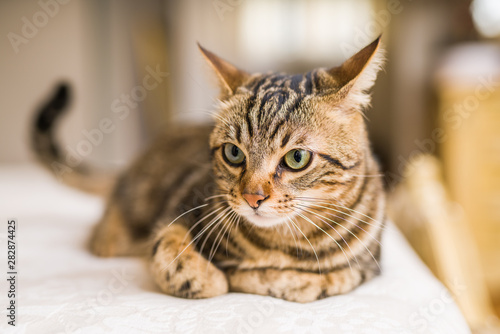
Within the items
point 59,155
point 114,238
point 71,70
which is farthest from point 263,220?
point 71,70

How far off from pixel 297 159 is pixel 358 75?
208 millimetres

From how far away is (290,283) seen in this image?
807 millimetres

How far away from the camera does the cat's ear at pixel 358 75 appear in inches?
30.3

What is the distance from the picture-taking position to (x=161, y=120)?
370 cm

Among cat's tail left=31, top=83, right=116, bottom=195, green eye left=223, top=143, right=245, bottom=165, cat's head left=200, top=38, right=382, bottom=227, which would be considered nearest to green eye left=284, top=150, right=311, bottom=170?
cat's head left=200, top=38, right=382, bottom=227

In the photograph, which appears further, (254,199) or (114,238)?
(114,238)

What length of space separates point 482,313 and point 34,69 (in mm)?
2820

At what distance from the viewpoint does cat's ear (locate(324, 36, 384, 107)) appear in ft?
2.53


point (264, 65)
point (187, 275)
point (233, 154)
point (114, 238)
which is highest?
point (264, 65)

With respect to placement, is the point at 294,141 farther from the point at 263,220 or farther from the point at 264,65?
the point at 264,65

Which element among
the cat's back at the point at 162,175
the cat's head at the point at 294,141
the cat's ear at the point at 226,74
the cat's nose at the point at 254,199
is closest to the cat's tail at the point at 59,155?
the cat's back at the point at 162,175

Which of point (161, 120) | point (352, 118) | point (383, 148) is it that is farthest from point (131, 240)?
point (383, 148)

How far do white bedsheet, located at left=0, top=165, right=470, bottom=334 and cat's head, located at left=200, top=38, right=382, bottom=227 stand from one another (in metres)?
0.20

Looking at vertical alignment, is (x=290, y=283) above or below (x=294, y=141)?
below
